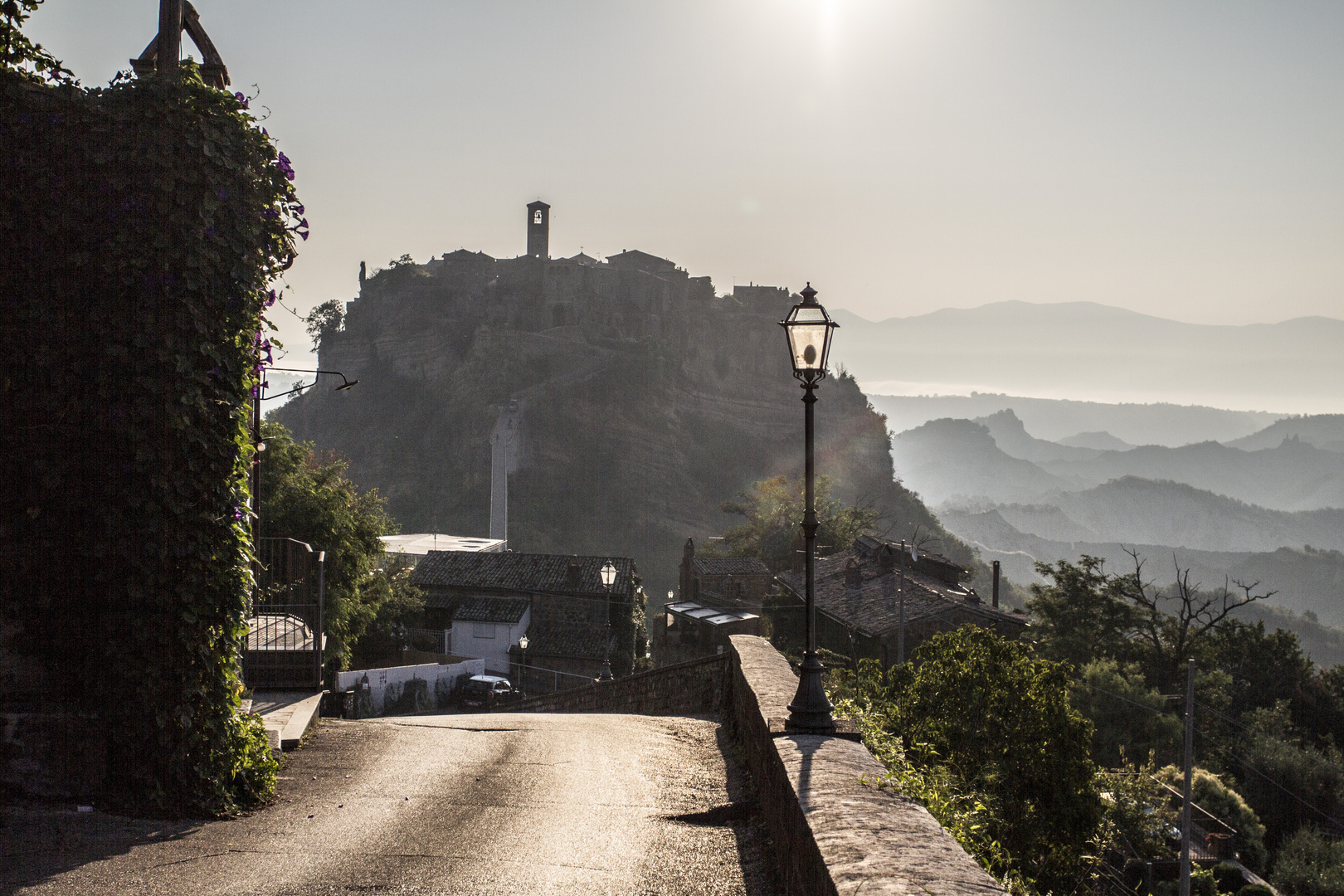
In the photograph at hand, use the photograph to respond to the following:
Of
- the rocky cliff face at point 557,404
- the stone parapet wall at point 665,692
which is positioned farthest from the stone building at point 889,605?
the rocky cliff face at point 557,404

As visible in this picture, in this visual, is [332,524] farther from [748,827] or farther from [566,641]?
[748,827]

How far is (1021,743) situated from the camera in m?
9.67

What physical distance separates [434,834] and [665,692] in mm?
6612

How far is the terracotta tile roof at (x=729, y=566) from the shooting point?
43.7m

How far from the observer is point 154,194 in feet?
16.4

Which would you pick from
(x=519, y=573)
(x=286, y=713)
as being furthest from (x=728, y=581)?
(x=286, y=713)

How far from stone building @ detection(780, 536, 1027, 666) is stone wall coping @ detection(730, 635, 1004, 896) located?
1888 cm

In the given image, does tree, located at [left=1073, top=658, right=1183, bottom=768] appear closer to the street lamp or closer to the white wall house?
the white wall house

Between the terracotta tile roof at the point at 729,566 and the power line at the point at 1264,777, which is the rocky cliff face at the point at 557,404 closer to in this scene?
the terracotta tile roof at the point at 729,566

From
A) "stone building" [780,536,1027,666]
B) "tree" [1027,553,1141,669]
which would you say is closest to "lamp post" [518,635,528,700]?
"stone building" [780,536,1027,666]

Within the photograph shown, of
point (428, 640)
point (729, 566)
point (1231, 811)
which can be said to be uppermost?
point (729, 566)

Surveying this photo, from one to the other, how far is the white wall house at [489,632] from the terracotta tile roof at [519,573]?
1399 millimetres

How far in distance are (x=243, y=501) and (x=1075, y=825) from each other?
887 centimetres

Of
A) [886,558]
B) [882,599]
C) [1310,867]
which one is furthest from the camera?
[886,558]
